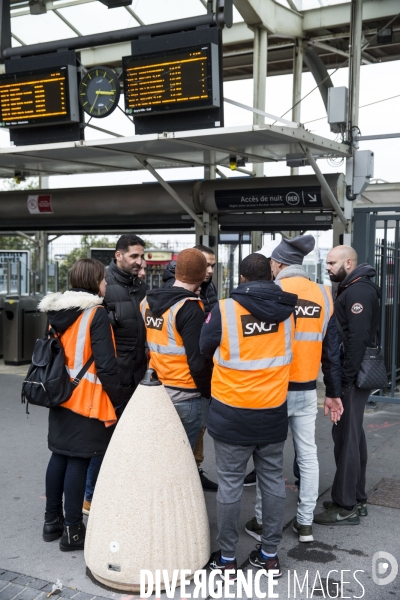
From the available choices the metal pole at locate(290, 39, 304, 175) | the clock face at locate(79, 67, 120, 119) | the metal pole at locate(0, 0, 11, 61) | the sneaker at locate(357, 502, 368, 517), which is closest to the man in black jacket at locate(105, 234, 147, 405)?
the sneaker at locate(357, 502, 368, 517)

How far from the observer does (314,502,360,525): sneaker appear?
4.63 m

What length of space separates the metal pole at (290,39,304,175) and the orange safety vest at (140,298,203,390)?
8551 millimetres

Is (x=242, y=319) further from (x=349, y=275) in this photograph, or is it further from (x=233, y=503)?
(x=349, y=275)

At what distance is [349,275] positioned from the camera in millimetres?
4777

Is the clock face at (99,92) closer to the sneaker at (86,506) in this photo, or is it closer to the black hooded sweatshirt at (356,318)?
the black hooded sweatshirt at (356,318)

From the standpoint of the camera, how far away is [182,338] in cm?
420

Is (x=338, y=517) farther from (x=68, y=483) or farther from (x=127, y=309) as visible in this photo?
(x=127, y=309)

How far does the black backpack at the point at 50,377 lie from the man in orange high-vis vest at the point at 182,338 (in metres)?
0.46

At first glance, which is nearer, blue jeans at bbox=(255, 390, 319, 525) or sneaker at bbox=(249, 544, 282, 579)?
sneaker at bbox=(249, 544, 282, 579)

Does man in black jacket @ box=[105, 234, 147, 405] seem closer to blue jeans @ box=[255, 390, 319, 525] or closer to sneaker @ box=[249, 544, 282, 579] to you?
blue jeans @ box=[255, 390, 319, 525]

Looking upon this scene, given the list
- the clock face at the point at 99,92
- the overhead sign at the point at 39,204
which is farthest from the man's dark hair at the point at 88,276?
the overhead sign at the point at 39,204

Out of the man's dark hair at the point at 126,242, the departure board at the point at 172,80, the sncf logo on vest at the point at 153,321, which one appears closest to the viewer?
the sncf logo on vest at the point at 153,321

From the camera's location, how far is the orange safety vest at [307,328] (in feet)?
14.0

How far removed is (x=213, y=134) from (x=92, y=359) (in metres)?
3.20
